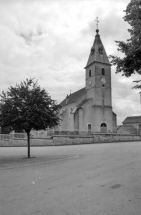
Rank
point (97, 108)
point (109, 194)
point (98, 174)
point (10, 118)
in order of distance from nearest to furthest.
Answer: point (109, 194), point (98, 174), point (10, 118), point (97, 108)

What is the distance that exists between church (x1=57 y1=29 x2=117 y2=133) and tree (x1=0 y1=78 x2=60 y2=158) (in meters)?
29.4

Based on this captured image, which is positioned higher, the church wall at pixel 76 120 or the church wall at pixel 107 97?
the church wall at pixel 107 97

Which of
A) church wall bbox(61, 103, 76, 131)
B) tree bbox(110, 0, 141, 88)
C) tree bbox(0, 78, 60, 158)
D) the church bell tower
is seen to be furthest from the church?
tree bbox(110, 0, 141, 88)

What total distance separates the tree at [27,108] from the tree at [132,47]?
8.90 meters

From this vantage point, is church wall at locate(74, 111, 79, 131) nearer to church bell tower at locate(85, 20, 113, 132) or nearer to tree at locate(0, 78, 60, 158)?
church bell tower at locate(85, 20, 113, 132)

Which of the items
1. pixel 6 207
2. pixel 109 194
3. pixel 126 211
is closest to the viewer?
pixel 126 211

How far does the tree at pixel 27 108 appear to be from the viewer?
49.2ft

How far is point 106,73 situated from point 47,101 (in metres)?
36.0

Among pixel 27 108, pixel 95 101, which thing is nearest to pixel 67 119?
pixel 95 101

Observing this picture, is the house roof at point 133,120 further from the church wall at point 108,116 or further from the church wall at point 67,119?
the church wall at point 67,119

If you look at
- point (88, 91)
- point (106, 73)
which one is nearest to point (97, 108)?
point (88, 91)

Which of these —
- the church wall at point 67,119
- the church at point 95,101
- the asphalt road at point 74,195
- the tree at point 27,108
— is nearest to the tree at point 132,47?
the asphalt road at point 74,195

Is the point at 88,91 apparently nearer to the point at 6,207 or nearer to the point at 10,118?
the point at 10,118

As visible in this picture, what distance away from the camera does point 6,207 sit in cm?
516
